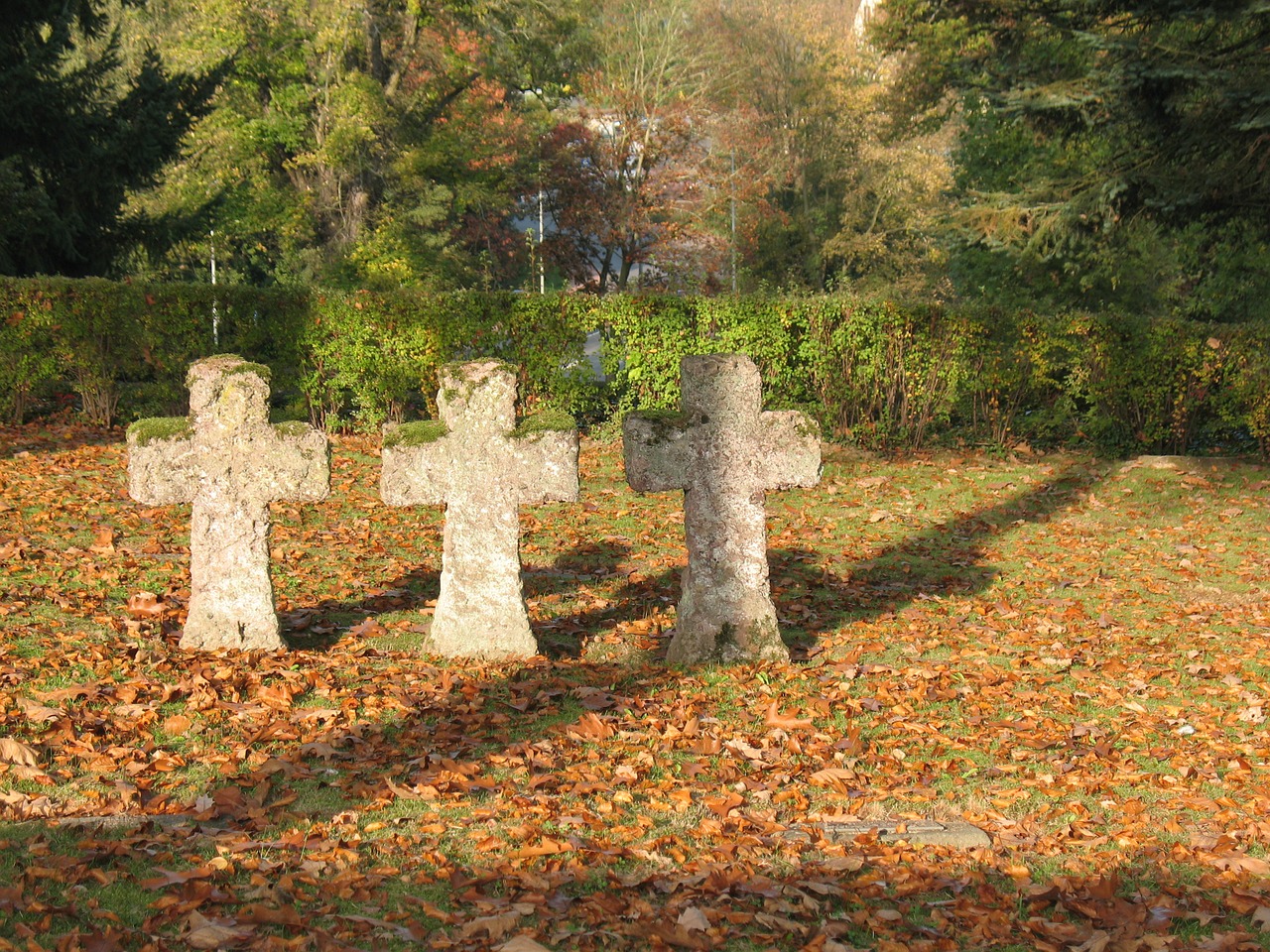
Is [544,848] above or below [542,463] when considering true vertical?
below

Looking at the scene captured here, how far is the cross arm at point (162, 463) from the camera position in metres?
7.84

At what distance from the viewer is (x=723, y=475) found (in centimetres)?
842

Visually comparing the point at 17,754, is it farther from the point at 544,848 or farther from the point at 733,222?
the point at 733,222

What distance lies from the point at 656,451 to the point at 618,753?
7.40ft

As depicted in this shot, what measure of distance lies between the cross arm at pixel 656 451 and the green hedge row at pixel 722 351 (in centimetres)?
831

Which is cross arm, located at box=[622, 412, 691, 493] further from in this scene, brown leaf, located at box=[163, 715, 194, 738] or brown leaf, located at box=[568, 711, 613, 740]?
brown leaf, located at box=[163, 715, 194, 738]

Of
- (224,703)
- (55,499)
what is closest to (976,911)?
(224,703)

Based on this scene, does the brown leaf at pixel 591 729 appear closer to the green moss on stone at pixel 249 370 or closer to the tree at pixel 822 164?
the green moss on stone at pixel 249 370

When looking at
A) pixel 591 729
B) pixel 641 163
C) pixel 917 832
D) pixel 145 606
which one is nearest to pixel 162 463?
pixel 145 606

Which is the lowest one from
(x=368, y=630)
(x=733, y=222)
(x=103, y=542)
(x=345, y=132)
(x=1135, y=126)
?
(x=368, y=630)

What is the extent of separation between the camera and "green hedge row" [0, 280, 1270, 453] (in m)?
15.8

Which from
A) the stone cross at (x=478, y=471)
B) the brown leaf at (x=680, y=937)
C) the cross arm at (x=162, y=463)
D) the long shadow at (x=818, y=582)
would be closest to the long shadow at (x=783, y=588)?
the long shadow at (x=818, y=582)

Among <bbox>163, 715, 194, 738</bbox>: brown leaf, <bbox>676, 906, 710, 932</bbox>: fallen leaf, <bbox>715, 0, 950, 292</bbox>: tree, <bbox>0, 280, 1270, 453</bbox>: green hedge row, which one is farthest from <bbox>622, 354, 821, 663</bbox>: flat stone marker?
<bbox>715, 0, 950, 292</bbox>: tree

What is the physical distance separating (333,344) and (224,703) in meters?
9.81
